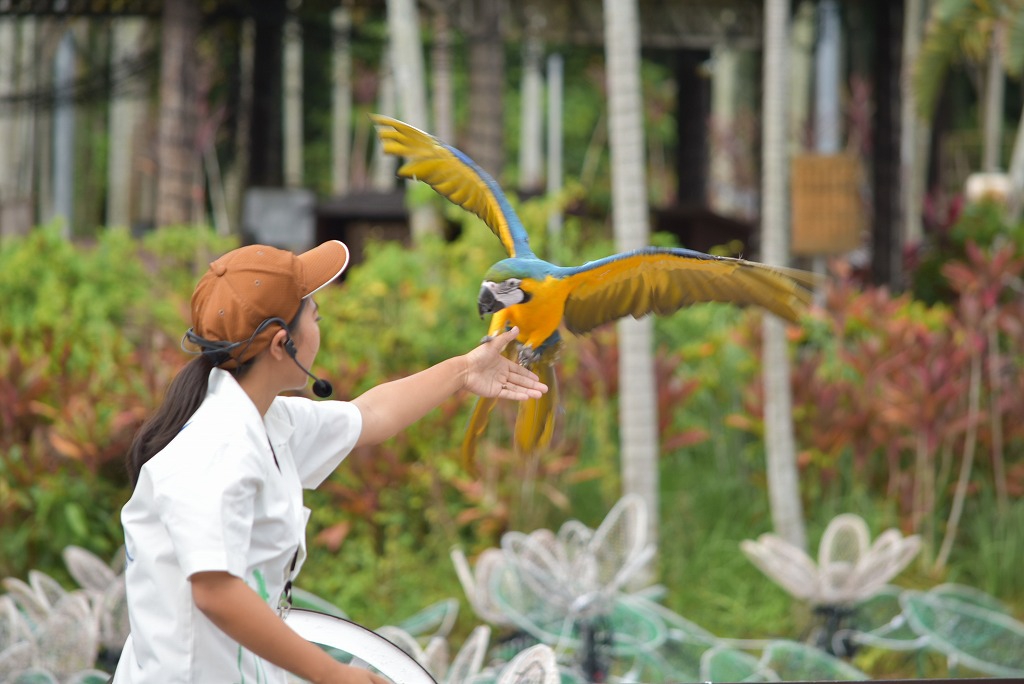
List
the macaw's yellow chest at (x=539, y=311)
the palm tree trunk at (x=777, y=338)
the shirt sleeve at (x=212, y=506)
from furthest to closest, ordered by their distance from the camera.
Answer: the palm tree trunk at (x=777, y=338), the macaw's yellow chest at (x=539, y=311), the shirt sleeve at (x=212, y=506)

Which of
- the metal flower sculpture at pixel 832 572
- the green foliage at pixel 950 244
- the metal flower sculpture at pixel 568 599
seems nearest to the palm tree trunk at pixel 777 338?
the metal flower sculpture at pixel 832 572

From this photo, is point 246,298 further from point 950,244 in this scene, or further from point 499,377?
point 950,244

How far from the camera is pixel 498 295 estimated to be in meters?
1.68

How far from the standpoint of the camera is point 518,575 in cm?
345

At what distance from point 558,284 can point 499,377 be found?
21 centimetres

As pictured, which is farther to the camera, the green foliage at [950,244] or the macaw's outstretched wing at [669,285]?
the green foliage at [950,244]

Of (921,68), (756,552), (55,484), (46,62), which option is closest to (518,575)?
(756,552)

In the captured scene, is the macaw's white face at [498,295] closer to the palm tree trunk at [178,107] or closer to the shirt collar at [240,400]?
the shirt collar at [240,400]

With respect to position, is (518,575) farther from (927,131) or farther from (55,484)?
(927,131)

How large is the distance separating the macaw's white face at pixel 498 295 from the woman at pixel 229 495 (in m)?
0.16

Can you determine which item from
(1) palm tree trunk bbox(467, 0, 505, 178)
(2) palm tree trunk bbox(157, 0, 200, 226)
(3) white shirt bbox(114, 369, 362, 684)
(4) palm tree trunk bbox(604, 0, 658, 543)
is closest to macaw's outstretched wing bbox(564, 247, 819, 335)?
(3) white shirt bbox(114, 369, 362, 684)

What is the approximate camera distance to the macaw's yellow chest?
5.75 feet

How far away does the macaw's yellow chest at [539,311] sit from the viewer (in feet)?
5.75

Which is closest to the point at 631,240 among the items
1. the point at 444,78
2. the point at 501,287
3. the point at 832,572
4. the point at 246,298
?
the point at 832,572
